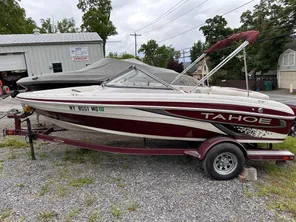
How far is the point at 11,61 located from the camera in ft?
55.1

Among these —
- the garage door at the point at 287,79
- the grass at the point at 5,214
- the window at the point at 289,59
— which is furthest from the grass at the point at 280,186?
the window at the point at 289,59

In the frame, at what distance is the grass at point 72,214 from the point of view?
246 cm

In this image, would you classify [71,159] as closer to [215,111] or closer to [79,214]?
[79,214]

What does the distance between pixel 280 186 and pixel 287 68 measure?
88.1 ft

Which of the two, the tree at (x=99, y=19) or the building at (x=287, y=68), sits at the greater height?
the tree at (x=99, y=19)

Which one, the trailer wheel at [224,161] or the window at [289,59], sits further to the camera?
the window at [289,59]

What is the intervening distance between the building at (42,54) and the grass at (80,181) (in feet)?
51.4

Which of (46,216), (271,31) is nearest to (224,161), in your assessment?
(46,216)

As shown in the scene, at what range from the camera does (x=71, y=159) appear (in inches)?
163

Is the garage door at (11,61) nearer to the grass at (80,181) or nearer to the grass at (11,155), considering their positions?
the grass at (11,155)

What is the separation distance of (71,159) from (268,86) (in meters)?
27.8

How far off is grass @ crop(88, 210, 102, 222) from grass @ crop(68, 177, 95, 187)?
0.71 m

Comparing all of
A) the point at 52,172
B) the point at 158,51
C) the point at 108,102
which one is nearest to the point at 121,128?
the point at 108,102

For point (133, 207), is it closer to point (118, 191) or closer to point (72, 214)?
point (118, 191)
